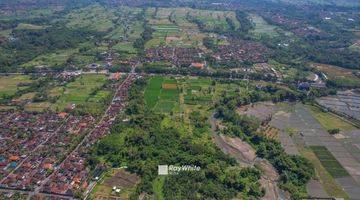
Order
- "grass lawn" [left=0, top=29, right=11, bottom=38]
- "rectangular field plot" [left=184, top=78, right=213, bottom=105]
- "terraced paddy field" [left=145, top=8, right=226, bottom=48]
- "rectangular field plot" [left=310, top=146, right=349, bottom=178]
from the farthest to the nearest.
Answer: "grass lawn" [left=0, top=29, right=11, bottom=38], "terraced paddy field" [left=145, top=8, right=226, bottom=48], "rectangular field plot" [left=184, top=78, right=213, bottom=105], "rectangular field plot" [left=310, top=146, right=349, bottom=178]

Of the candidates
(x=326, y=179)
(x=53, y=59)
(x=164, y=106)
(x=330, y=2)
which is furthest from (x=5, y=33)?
(x=330, y=2)

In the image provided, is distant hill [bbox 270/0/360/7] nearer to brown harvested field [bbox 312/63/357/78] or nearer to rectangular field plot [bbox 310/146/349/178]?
brown harvested field [bbox 312/63/357/78]

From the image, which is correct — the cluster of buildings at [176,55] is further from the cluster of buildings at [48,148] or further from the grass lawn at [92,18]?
the grass lawn at [92,18]

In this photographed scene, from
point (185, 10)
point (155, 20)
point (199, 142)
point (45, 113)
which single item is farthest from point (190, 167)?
point (185, 10)

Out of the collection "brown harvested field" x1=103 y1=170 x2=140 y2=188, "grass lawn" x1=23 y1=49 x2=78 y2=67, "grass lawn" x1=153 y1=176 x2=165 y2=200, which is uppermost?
"brown harvested field" x1=103 y1=170 x2=140 y2=188

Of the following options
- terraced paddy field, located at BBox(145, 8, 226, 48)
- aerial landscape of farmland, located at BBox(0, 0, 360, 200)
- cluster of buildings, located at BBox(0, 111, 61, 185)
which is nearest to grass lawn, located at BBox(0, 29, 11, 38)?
aerial landscape of farmland, located at BBox(0, 0, 360, 200)

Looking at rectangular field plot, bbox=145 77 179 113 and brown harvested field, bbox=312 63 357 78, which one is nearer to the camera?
rectangular field plot, bbox=145 77 179 113

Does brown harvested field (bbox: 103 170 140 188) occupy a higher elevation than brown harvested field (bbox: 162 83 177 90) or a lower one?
higher
